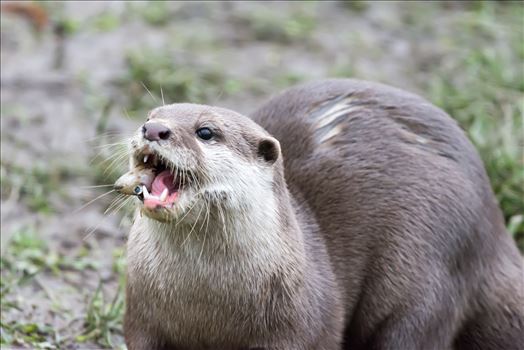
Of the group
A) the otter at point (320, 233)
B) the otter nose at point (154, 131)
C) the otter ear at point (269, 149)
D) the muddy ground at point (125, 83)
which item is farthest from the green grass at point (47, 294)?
the otter nose at point (154, 131)

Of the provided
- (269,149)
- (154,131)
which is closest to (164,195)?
(154,131)

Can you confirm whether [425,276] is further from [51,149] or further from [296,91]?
[51,149]

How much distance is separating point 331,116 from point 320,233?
1.27 feet

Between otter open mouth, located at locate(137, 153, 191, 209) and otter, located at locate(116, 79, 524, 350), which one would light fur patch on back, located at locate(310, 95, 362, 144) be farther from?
otter open mouth, located at locate(137, 153, 191, 209)

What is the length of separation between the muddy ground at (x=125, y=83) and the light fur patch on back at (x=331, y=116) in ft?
3.20

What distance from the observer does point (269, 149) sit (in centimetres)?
336

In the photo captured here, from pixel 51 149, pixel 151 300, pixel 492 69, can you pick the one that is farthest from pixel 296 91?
pixel 492 69

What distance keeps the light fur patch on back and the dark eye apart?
2.29ft

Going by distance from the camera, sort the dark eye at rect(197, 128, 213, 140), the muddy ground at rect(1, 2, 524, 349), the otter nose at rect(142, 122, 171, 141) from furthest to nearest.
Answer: the muddy ground at rect(1, 2, 524, 349)
the dark eye at rect(197, 128, 213, 140)
the otter nose at rect(142, 122, 171, 141)

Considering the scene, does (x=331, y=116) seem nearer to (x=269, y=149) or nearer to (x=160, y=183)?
(x=269, y=149)

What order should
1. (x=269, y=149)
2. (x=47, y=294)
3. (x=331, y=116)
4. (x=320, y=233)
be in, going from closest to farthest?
(x=269, y=149) → (x=320, y=233) → (x=331, y=116) → (x=47, y=294)

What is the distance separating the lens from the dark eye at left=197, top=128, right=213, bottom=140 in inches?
128

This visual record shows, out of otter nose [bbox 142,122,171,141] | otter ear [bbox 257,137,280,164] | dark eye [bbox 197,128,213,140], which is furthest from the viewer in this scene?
otter ear [bbox 257,137,280,164]

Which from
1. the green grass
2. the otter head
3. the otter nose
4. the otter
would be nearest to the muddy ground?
the green grass
